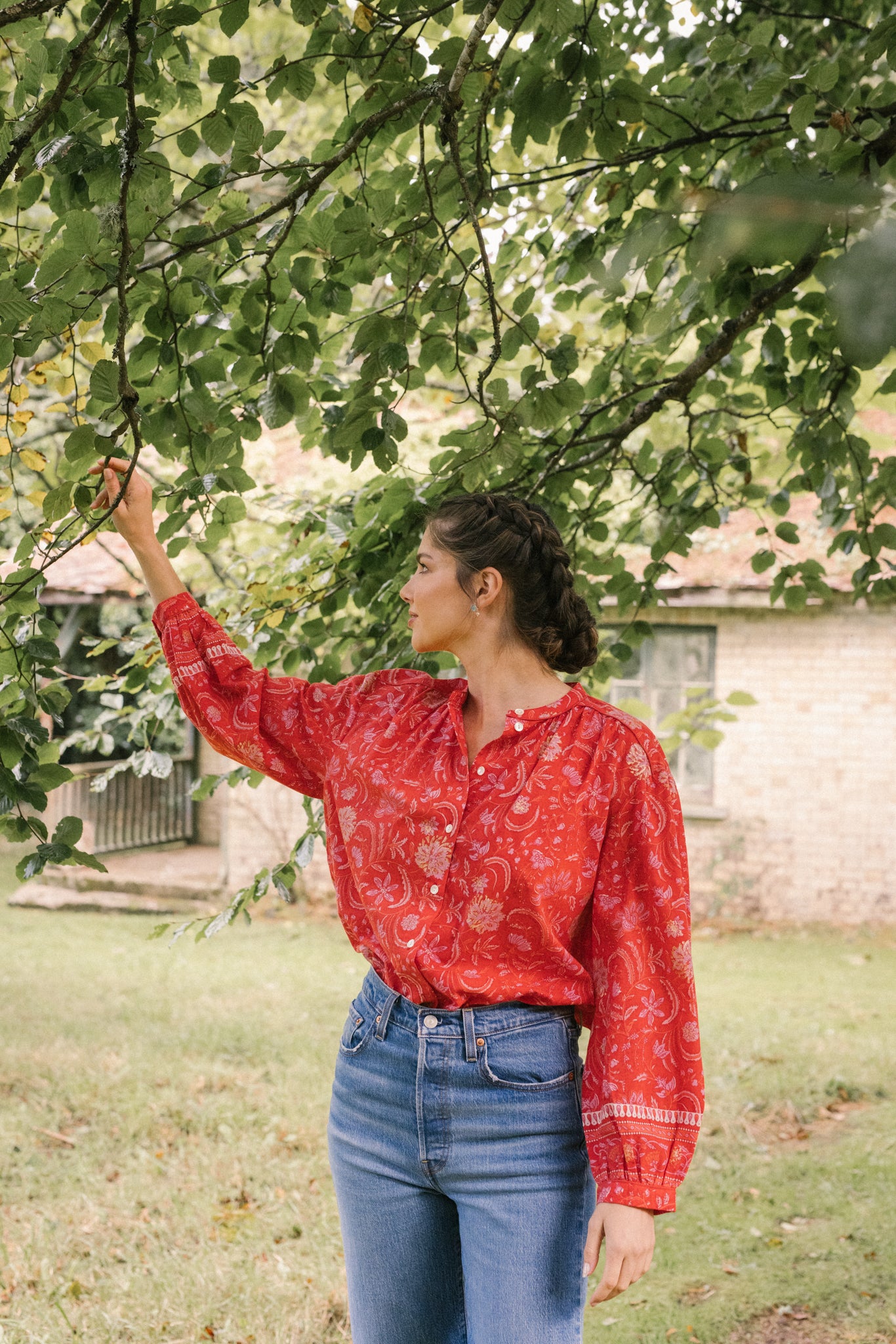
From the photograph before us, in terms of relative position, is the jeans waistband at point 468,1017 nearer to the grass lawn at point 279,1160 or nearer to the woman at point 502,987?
the woman at point 502,987

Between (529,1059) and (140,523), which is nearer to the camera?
(529,1059)

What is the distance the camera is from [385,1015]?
174 cm

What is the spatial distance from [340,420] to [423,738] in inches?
37.2

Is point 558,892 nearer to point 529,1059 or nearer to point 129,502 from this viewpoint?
point 529,1059

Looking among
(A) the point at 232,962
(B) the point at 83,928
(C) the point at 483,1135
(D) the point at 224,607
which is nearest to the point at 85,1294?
(D) the point at 224,607

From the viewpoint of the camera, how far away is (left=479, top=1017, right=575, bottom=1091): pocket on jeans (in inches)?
64.8

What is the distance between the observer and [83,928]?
9078 mm

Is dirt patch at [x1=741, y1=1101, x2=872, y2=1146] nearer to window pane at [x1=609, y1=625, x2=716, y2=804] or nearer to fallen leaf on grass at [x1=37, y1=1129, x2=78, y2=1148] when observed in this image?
fallen leaf on grass at [x1=37, y1=1129, x2=78, y2=1148]

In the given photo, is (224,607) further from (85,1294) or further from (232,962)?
(232,962)

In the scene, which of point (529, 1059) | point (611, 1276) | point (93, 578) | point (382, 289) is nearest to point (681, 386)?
point (382, 289)

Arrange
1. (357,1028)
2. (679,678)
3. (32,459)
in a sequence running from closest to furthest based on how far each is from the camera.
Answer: (357,1028), (32,459), (679,678)

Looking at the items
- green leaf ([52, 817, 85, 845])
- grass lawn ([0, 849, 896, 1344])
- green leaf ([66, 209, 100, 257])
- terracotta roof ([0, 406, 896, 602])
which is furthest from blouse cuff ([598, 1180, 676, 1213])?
terracotta roof ([0, 406, 896, 602])

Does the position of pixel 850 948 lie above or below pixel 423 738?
below

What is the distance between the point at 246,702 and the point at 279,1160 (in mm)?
3291
